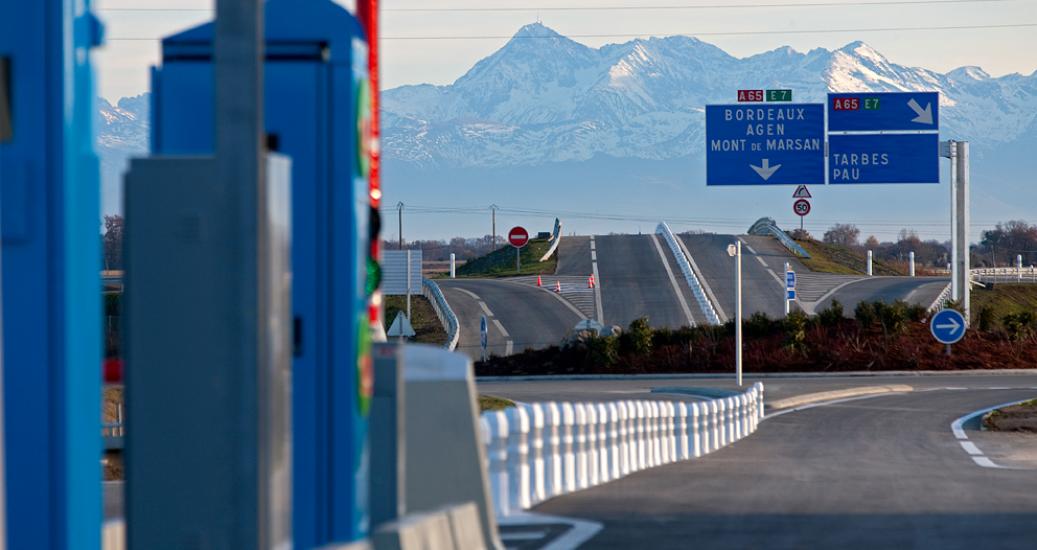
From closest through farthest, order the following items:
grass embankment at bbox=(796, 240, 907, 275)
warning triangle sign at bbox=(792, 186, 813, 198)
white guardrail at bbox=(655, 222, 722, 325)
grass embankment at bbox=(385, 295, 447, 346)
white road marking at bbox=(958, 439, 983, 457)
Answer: white road marking at bbox=(958, 439, 983, 457) → warning triangle sign at bbox=(792, 186, 813, 198) → white guardrail at bbox=(655, 222, 722, 325) → grass embankment at bbox=(385, 295, 447, 346) → grass embankment at bbox=(796, 240, 907, 275)

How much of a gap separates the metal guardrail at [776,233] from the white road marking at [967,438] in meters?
55.3

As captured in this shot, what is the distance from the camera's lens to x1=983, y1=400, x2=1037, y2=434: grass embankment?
30625 mm

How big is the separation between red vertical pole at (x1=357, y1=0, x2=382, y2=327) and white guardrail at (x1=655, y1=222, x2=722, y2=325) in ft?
159

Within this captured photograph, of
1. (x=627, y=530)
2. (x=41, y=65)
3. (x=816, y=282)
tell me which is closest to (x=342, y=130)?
(x=41, y=65)

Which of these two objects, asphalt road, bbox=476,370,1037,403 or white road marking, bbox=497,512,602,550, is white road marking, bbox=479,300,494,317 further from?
white road marking, bbox=497,512,602,550

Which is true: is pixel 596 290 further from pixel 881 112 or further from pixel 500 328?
pixel 881 112

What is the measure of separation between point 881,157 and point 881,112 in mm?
1256

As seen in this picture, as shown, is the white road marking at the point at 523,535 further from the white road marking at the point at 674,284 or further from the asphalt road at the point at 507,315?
the white road marking at the point at 674,284

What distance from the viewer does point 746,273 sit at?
8088cm

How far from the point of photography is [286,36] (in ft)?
25.3

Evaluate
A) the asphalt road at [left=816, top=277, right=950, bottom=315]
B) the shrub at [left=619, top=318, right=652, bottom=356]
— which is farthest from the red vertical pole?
the asphalt road at [left=816, top=277, right=950, bottom=315]

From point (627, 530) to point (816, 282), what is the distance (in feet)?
222

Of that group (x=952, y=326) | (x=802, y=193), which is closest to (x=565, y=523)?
(x=952, y=326)

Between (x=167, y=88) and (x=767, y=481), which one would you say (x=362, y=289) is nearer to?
(x=167, y=88)
